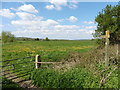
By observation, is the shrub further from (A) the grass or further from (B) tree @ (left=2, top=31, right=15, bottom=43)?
(B) tree @ (left=2, top=31, right=15, bottom=43)

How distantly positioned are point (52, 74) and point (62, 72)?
18.2 inches

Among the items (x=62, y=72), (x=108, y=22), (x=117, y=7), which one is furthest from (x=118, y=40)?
(x=62, y=72)

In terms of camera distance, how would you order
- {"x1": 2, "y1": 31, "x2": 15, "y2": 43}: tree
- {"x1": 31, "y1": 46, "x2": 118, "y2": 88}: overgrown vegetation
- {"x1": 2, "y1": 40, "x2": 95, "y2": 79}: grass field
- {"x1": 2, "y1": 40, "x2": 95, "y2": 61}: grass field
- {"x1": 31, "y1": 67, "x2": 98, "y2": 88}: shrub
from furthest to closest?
{"x1": 2, "y1": 31, "x2": 15, "y2": 43}: tree → {"x1": 2, "y1": 40, "x2": 95, "y2": 61}: grass field → {"x1": 2, "y1": 40, "x2": 95, "y2": 79}: grass field → {"x1": 31, "y1": 67, "x2": 98, "y2": 88}: shrub → {"x1": 31, "y1": 46, "x2": 118, "y2": 88}: overgrown vegetation

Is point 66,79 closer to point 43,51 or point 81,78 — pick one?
point 81,78

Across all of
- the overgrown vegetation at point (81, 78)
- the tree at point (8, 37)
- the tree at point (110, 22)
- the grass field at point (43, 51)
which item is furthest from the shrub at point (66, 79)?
the tree at point (8, 37)

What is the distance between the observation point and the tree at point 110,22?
987cm

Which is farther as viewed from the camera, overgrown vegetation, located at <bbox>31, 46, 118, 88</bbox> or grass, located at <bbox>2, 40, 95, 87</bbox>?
grass, located at <bbox>2, 40, 95, 87</bbox>

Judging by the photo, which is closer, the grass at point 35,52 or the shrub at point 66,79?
the shrub at point 66,79

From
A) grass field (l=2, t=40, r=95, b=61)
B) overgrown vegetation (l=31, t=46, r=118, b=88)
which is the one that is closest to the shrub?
overgrown vegetation (l=31, t=46, r=118, b=88)

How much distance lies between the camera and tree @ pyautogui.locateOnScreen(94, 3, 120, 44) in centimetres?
987

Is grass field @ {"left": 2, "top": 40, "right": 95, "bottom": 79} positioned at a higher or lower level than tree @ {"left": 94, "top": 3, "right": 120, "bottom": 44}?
lower

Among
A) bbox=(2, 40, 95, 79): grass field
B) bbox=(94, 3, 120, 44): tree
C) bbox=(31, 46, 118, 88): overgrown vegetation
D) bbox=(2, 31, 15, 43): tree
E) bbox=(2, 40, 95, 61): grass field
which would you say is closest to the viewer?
bbox=(31, 46, 118, 88): overgrown vegetation

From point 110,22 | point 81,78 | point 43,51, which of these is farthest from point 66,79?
point 43,51

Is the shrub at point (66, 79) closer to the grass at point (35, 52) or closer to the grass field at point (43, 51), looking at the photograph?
the grass at point (35, 52)
